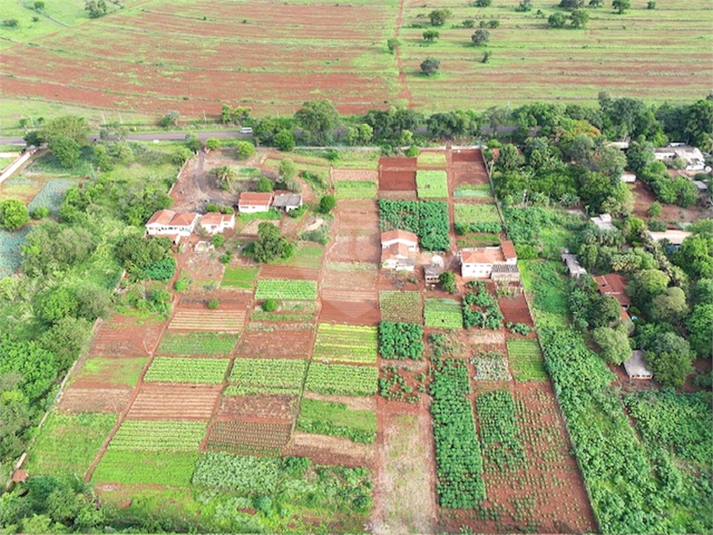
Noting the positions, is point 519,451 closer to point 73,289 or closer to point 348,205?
point 348,205

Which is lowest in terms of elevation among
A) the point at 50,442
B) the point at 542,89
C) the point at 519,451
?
the point at 50,442

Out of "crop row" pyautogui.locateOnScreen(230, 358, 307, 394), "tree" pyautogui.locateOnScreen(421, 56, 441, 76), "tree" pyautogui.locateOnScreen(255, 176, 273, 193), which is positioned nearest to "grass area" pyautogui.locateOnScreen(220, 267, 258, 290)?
"crop row" pyautogui.locateOnScreen(230, 358, 307, 394)

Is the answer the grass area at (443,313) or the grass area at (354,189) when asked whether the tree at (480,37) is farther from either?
the grass area at (443,313)

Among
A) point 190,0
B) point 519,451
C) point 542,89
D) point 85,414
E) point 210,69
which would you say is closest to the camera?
point 519,451

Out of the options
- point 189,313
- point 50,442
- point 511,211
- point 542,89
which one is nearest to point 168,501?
point 50,442

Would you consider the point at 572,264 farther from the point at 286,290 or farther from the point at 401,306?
the point at 286,290

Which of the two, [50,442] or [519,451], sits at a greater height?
[519,451]

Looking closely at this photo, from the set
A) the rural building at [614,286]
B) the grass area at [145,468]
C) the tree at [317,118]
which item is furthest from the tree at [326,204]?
the grass area at [145,468]
